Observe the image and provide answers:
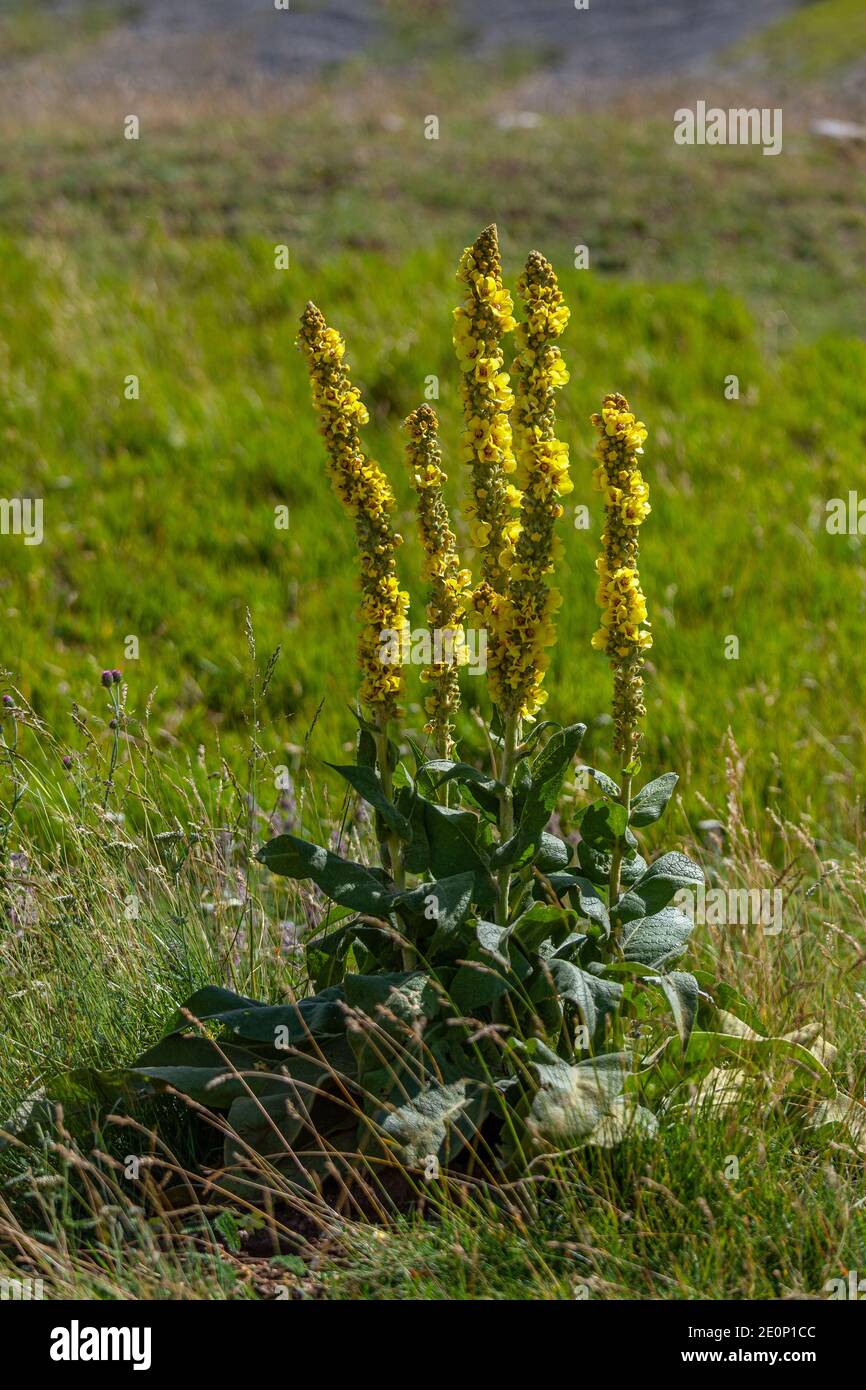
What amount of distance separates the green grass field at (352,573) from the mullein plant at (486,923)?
158 mm

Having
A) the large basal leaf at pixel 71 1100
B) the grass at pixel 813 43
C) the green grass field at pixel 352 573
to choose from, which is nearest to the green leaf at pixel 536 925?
the green grass field at pixel 352 573

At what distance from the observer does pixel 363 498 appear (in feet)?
9.55

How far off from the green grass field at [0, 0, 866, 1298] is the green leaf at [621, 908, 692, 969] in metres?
0.35

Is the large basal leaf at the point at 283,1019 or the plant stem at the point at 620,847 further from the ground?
the plant stem at the point at 620,847

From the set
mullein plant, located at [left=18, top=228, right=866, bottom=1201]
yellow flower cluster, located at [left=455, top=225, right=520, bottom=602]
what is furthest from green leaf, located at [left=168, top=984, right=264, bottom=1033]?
yellow flower cluster, located at [left=455, top=225, right=520, bottom=602]

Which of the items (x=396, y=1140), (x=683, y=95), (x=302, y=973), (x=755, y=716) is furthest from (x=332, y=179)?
(x=396, y=1140)

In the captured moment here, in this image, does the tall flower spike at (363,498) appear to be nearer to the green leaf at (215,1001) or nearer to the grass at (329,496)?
the green leaf at (215,1001)

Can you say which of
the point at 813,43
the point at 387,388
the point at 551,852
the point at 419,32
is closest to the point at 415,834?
the point at 551,852

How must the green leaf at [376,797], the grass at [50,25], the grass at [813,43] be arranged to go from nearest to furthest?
the green leaf at [376,797] < the grass at [813,43] < the grass at [50,25]

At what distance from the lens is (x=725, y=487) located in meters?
7.34

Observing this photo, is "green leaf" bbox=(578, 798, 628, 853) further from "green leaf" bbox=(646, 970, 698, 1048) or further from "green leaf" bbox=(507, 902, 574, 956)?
"green leaf" bbox=(646, 970, 698, 1048)

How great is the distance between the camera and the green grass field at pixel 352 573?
2.80 meters

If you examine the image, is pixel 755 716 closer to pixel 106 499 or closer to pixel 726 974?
pixel 726 974
